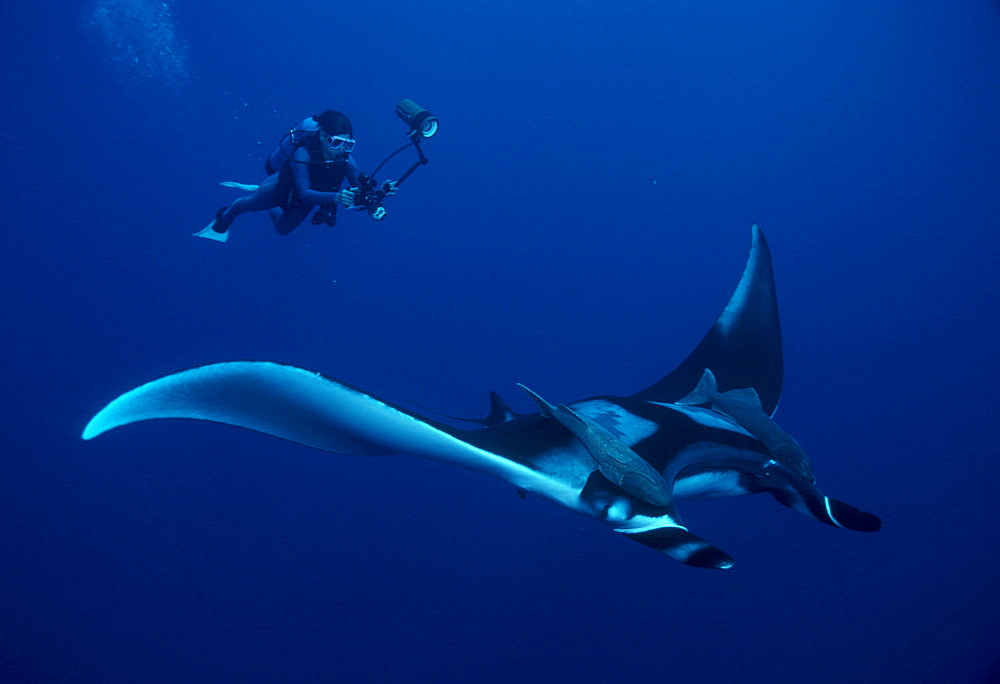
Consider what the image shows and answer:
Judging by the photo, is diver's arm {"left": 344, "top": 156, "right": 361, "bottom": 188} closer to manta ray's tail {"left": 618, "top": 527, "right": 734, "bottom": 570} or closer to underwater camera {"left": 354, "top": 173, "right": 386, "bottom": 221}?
underwater camera {"left": 354, "top": 173, "right": 386, "bottom": 221}

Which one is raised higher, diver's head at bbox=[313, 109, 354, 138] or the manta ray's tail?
diver's head at bbox=[313, 109, 354, 138]

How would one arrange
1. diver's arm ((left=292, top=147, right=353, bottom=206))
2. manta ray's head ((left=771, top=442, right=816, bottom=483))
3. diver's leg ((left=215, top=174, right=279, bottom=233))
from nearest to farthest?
manta ray's head ((left=771, top=442, right=816, bottom=483)) < diver's arm ((left=292, top=147, right=353, bottom=206)) < diver's leg ((left=215, top=174, right=279, bottom=233))

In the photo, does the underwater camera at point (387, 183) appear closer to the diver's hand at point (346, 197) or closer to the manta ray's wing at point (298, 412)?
the diver's hand at point (346, 197)

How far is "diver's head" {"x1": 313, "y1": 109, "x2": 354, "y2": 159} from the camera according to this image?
9.87 ft

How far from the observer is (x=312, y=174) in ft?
10.4

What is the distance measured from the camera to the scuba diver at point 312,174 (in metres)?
3.08

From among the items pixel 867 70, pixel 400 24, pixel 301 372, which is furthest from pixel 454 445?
pixel 867 70

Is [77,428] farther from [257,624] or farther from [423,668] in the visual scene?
[423,668]

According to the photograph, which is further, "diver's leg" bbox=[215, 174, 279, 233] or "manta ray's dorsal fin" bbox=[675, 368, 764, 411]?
"diver's leg" bbox=[215, 174, 279, 233]

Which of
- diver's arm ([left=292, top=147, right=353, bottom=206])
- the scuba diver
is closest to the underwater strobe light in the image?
the scuba diver

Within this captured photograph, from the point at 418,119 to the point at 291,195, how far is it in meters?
1.03

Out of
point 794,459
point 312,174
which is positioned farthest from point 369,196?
point 794,459

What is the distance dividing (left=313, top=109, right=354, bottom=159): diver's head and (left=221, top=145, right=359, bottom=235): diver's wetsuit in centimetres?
13

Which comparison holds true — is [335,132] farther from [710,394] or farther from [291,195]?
[710,394]
